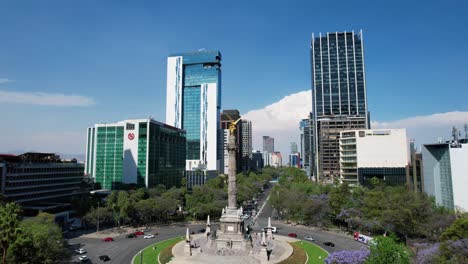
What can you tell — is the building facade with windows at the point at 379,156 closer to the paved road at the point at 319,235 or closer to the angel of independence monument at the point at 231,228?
the paved road at the point at 319,235

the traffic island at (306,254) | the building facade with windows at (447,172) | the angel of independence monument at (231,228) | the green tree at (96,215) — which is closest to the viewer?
the traffic island at (306,254)

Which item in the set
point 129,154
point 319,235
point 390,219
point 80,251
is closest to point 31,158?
point 129,154

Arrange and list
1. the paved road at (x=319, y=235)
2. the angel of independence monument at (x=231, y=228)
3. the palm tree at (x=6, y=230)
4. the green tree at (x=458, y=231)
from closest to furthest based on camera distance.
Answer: the palm tree at (x=6, y=230) < the green tree at (x=458, y=231) < the angel of independence monument at (x=231, y=228) < the paved road at (x=319, y=235)

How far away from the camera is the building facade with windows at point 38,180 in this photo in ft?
244

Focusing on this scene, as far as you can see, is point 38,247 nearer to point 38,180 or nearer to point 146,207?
point 146,207

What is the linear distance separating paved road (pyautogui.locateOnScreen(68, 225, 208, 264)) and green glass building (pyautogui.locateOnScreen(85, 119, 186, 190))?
143 feet

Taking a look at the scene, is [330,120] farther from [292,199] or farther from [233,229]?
[233,229]

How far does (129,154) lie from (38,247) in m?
79.5

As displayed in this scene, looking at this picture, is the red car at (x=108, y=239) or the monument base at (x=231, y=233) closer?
the monument base at (x=231, y=233)

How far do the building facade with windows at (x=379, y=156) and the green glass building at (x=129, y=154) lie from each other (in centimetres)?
7780

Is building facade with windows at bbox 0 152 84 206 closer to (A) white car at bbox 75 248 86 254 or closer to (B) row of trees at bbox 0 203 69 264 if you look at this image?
(A) white car at bbox 75 248 86 254

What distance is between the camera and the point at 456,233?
41438 millimetres

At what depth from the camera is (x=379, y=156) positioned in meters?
119

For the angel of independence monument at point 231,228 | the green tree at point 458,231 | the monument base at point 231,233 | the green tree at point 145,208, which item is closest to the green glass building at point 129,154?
the green tree at point 145,208
